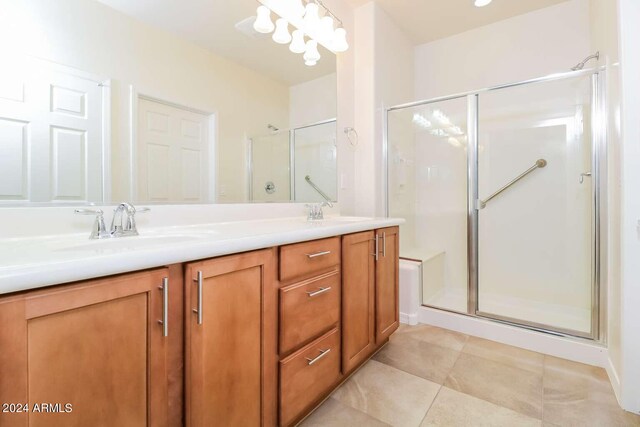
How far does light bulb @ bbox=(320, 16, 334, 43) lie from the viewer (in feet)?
6.64

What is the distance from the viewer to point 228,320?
0.86 meters

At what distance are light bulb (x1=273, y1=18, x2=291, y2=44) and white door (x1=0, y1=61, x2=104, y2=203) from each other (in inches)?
43.3

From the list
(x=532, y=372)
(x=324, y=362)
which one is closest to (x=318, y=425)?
(x=324, y=362)

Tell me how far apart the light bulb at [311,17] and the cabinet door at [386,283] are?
1455 mm

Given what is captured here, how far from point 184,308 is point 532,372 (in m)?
1.84

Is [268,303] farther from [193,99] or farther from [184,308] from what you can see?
[193,99]

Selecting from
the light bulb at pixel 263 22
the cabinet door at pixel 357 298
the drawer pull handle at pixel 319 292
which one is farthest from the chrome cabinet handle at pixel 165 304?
the light bulb at pixel 263 22

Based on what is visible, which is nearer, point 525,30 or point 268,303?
point 268,303

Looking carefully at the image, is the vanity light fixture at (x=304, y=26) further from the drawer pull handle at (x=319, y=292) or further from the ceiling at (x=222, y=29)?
the drawer pull handle at (x=319, y=292)

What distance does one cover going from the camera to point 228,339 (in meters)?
0.86

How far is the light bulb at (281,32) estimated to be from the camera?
181 cm

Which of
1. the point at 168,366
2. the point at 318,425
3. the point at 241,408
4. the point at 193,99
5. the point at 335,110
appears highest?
the point at 335,110

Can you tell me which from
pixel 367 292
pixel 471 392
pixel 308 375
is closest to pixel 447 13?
pixel 367 292

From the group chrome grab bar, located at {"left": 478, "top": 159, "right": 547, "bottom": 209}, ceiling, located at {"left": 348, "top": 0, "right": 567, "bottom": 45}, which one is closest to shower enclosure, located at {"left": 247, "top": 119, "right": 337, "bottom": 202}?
ceiling, located at {"left": 348, "top": 0, "right": 567, "bottom": 45}
